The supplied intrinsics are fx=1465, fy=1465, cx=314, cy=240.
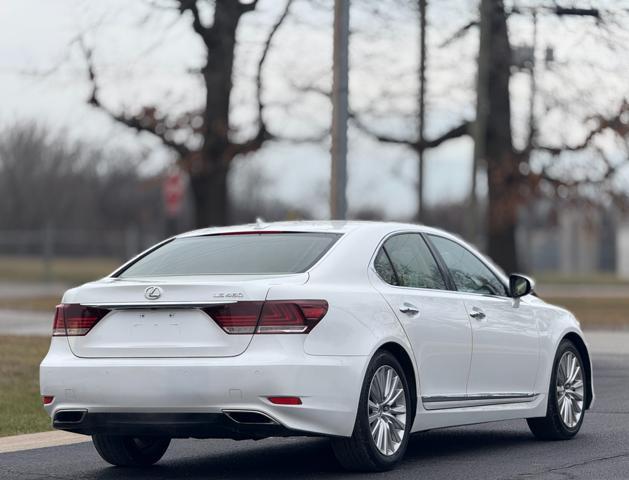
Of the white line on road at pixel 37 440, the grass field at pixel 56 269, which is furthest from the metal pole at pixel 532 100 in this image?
the grass field at pixel 56 269

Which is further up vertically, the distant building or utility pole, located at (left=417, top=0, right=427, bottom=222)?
utility pole, located at (left=417, top=0, right=427, bottom=222)

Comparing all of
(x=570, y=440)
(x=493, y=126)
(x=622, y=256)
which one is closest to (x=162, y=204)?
(x=622, y=256)

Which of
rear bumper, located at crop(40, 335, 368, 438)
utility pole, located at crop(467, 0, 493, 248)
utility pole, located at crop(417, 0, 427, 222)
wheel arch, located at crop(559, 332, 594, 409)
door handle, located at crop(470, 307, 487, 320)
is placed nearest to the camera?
rear bumper, located at crop(40, 335, 368, 438)

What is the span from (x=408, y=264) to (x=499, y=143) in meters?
22.9

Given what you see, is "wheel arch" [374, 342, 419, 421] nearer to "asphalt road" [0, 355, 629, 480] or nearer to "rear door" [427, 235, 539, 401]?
"asphalt road" [0, 355, 629, 480]

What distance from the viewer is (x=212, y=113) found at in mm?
29141

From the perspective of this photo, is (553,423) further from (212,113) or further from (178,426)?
(212,113)

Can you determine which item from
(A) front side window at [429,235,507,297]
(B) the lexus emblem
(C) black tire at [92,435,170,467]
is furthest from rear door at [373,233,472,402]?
(C) black tire at [92,435,170,467]

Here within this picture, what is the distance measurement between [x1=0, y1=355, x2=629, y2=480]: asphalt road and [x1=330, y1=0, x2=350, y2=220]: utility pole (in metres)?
5.68

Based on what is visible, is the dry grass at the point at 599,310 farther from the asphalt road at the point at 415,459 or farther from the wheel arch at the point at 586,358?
the asphalt road at the point at 415,459

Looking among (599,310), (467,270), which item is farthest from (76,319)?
(599,310)

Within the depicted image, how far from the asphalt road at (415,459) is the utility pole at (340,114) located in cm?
568

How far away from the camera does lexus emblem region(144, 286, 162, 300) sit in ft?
26.9

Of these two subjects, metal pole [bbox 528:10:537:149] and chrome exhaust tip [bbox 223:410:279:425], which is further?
metal pole [bbox 528:10:537:149]
